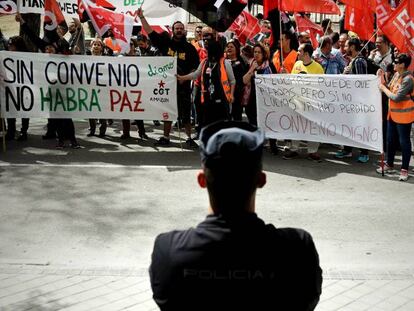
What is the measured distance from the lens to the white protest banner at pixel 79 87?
402 inches

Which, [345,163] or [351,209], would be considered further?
[345,163]

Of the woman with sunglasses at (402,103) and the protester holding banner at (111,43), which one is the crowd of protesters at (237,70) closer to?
the woman with sunglasses at (402,103)

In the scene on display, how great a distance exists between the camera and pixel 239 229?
6.57 feet

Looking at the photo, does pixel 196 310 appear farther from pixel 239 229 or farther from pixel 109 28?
pixel 109 28

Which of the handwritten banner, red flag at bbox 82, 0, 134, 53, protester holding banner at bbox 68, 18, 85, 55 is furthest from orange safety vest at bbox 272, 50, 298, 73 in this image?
protester holding banner at bbox 68, 18, 85, 55

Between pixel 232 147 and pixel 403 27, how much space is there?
290 inches

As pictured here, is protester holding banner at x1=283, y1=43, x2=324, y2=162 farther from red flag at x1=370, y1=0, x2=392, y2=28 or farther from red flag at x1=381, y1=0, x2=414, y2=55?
red flag at x1=381, y1=0, x2=414, y2=55

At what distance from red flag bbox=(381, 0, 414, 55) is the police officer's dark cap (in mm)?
7088

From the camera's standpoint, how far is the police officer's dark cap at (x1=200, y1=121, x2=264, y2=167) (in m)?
2.01

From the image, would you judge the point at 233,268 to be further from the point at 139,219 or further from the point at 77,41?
the point at 77,41

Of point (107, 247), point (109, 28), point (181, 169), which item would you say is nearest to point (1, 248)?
point (107, 247)

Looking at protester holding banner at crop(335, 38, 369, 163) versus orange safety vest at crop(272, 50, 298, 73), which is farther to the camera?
orange safety vest at crop(272, 50, 298, 73)

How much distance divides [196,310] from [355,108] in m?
7.69

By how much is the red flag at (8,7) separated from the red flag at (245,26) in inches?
209
